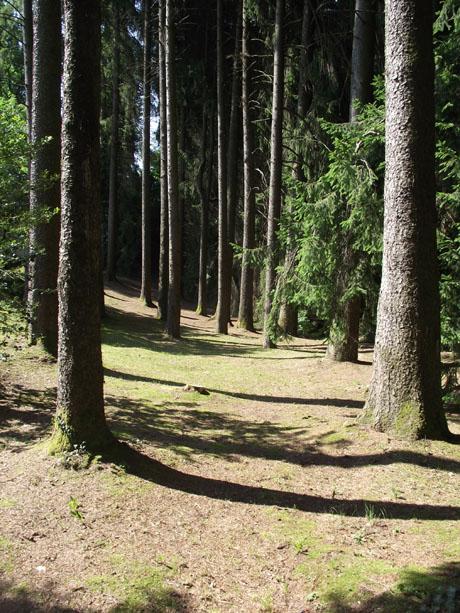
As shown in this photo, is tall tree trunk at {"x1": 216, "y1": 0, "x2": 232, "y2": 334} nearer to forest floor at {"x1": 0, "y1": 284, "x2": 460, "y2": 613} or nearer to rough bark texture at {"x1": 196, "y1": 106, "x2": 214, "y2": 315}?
rough bark texture at {"x1": 196, "y1": 106, "x2": 214, "y2": 315}

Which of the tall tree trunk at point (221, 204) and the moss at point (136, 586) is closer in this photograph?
the moss at point (136, 586)

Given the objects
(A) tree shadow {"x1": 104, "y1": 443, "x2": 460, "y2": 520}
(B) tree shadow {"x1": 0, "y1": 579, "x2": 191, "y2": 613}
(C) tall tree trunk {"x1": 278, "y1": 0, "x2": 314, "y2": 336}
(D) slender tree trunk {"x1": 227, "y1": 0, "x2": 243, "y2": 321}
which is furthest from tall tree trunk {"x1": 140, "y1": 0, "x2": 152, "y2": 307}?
(B) tree shadow {"x1": 0, "y1": 579, "x2": 191, "y2": 613}

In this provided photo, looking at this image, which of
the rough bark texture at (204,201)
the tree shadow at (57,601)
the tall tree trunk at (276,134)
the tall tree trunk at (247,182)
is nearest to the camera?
the tree shadow at (57,601)

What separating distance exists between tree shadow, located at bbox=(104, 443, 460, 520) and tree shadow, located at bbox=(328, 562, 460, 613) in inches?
38.1

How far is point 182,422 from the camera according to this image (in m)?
7.45

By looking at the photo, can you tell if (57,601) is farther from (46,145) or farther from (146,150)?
(146,150)

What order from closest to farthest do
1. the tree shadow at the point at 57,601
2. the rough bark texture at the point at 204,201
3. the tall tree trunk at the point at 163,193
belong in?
the tree shadow at the point at 57,601
the tall tree trunk at the point at 163,193
the rough bark texture at the point at 204,201

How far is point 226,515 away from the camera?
471cm

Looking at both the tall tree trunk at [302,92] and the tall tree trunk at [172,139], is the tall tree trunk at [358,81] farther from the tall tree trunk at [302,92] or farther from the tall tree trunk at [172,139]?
the tall tree trunk at [172,139]

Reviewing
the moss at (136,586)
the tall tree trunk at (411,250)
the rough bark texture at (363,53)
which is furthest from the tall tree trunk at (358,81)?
the moss at (136,586)

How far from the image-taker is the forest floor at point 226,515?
3.63 metres

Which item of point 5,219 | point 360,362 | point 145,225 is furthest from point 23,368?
point 145,225

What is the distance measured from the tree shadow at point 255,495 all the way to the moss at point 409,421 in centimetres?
122

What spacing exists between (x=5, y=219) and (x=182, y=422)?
349cm
